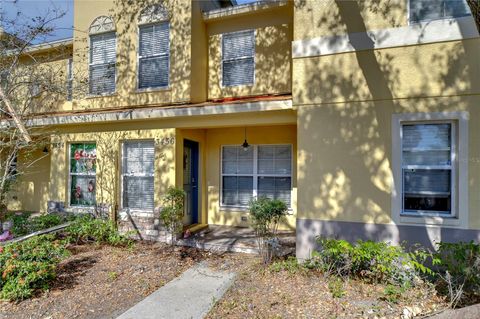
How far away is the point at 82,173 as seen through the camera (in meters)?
9.13

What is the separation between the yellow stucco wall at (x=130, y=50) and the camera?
27.0 ft

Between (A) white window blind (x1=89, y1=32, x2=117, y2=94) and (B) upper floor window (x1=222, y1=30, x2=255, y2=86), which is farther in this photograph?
(A) white window blind (x1=89, y1=32, x2=117, y2=94)

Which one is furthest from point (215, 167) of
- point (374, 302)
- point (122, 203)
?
point (374, 302)

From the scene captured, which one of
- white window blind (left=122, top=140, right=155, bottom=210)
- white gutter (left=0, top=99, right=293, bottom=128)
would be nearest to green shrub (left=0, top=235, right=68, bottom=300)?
white window blind (left=122, top=140, right=155, bottom=210)

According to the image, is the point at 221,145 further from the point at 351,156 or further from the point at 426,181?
the point at 426,181

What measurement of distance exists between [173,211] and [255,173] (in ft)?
8.81

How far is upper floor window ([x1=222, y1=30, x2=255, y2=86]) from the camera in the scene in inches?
341

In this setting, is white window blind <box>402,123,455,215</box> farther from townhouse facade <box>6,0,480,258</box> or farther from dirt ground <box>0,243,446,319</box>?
dirt ground <box>0,243,446,319</box>

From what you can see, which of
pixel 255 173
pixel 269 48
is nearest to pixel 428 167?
pixel 255 173

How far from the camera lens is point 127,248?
A: 7.41m

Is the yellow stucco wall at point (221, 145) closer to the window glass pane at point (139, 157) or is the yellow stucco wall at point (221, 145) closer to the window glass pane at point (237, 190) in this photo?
the window glass pane at point (237, 190)

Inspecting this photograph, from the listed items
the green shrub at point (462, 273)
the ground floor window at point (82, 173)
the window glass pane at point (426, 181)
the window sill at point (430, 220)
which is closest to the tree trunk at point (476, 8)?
the window glass pane at point (426, 181)

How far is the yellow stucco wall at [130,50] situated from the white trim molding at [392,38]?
340 centimetres

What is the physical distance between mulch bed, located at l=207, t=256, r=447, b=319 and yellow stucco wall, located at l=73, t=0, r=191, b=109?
5170mm
